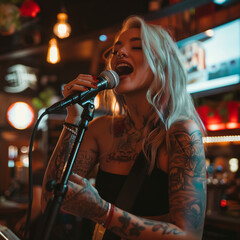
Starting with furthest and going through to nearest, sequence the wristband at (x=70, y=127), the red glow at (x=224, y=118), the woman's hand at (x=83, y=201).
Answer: the red glow at (x=224, y=118) → the wristband at (x=70, y=127) → the woman's hand at (x=83, y=201)

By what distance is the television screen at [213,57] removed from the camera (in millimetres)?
2825

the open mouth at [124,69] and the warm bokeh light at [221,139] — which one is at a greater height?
the open mouth at [124,69]

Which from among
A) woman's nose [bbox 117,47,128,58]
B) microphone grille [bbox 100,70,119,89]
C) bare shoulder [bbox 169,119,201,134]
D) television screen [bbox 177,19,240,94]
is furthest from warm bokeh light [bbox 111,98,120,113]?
television screen [bbox 177,19,240,94]

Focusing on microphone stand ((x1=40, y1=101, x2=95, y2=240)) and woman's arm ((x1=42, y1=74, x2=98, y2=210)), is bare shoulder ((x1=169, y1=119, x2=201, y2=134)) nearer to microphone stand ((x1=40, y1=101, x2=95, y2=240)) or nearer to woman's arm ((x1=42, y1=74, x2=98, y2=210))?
woman's arm ((x1=42, y1=74, x2=98, y2=210))

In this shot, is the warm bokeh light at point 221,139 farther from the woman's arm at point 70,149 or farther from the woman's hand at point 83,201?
the woman's hand at point 83,201

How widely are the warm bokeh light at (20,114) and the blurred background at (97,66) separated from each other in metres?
A: 0.03

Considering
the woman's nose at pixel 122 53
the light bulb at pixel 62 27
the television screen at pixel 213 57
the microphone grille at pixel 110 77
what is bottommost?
→ the microphone grille at pixel 110 77

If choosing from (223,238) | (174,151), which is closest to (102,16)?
(223,238)

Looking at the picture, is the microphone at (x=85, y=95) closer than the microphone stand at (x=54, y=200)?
No

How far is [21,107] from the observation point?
830 centimetres

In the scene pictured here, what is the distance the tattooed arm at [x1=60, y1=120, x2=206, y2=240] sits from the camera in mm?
1074

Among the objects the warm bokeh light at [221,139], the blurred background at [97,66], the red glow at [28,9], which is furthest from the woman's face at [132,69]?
the red glow at [28,9]

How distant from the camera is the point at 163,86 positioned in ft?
5.16

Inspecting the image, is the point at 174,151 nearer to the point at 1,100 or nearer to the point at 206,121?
the point at 206,121
